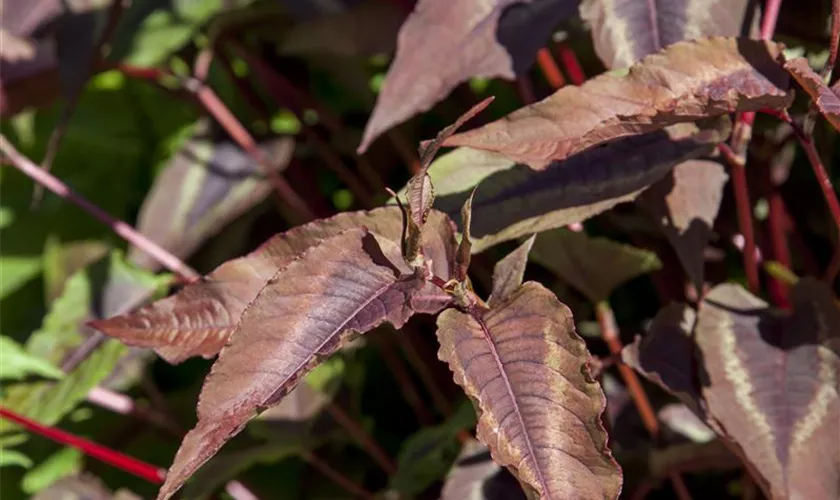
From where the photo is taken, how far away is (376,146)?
46.8 inches

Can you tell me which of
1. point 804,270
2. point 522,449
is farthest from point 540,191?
point 804,270

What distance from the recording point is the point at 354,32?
3.26 feet

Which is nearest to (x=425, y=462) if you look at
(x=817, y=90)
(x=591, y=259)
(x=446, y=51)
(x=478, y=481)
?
(x=478, y=481)

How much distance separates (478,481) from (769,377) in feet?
0.80

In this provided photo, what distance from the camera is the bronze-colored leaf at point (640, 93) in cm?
57

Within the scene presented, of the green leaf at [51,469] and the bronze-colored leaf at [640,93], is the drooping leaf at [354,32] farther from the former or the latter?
the green leaf at [51,469]

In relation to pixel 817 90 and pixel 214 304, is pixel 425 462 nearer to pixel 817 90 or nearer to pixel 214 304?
pixel 214 304

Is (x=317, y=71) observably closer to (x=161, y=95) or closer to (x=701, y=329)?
(x=161, y=95)

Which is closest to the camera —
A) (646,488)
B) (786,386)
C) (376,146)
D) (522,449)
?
(522,449)

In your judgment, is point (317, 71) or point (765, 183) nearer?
point (765, 183)

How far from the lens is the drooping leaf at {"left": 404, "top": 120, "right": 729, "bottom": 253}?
65 centimetres

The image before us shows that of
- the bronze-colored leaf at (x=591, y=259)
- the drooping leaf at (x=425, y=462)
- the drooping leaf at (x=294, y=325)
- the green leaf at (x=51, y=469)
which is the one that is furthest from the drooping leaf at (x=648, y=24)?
the green leaf at (x=51, y=469)

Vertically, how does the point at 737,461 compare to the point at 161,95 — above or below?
below

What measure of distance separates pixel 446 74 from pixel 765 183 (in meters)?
0.42
